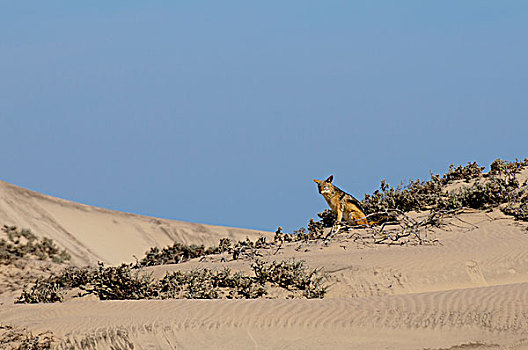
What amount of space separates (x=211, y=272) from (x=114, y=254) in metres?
15.5

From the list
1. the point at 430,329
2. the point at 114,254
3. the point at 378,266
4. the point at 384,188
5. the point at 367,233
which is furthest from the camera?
the point at 114,254

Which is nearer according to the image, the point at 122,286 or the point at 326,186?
the point at 122,286

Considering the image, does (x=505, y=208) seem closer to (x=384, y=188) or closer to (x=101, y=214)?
(x=384, y=188)

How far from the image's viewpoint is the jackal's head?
12.2 meters

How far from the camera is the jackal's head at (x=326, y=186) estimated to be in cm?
1217

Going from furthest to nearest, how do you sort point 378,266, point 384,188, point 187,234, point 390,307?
point 187,234, point 384,188, point 378,266, point 390,307

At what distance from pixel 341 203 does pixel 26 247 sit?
10593 mm

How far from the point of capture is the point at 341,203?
12.5m

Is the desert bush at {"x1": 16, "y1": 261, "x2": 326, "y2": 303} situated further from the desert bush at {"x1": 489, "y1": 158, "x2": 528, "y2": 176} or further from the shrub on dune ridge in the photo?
the desert bush at {"x1": 489, "y1": 158, "x2": 528, "y2": 176}

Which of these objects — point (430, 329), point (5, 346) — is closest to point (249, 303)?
point (430, 329)

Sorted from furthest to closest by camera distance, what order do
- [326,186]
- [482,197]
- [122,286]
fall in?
[482,197], [326,186], [122,286]

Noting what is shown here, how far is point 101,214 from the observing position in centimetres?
2884

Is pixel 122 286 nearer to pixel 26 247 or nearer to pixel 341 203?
pixel 341 203

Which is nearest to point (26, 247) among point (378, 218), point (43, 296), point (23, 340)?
point (43, 296)
